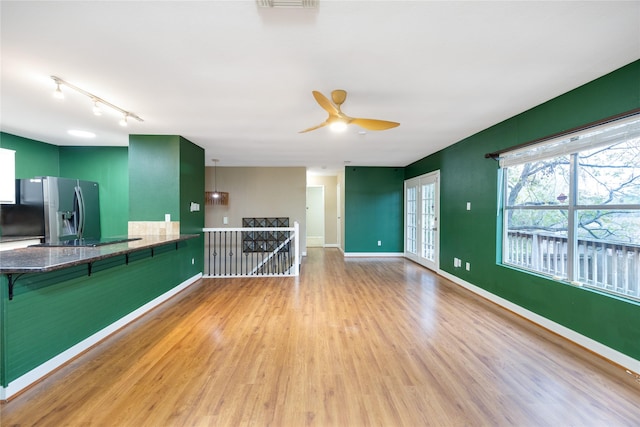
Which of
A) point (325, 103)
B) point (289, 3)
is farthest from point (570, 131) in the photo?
point (289, 3)

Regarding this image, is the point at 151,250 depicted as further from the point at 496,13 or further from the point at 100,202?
the point at 496,13

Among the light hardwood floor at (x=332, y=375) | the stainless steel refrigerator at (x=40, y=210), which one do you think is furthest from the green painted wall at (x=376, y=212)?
the stainless steel refrigerator at (x=40, y=210)

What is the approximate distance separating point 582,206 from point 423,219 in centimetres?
365

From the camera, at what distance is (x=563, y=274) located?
2811 millimetres

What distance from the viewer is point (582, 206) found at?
2580mm

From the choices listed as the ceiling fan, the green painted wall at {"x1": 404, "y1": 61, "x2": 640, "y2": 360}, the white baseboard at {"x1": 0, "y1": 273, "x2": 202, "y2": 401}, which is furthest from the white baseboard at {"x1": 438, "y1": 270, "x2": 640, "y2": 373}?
the white baseboard at {"x1": 0, "y1": 273, "x2": 202, "y2": 401}

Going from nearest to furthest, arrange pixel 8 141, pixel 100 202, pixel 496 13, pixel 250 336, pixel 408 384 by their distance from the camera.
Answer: pixel 496 13
pixel 408 384
pixel 250 336
pixel 8 141
pixel 100 202

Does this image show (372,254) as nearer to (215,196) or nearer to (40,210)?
(215,196)

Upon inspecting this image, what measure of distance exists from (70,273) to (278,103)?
8.15 feet

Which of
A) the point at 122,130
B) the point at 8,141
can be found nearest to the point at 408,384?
the point at 122,130

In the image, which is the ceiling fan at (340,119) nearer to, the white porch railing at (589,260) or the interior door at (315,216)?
the white porch railing at (589,260)

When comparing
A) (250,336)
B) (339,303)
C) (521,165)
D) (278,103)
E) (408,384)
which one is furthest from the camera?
(339,303)

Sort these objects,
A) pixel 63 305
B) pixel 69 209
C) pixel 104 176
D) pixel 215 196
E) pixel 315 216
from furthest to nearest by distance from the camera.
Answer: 1. pixel 315 216
2. pixel 215 196
3. pixel 104 176
4. pixel 69 209
5. pixel 63 305

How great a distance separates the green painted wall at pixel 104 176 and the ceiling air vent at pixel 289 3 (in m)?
4.58
